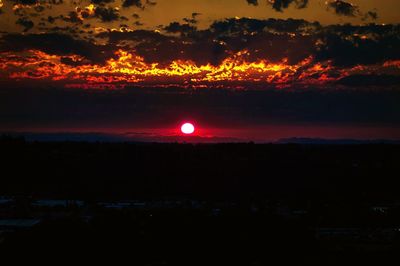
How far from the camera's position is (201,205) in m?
58.1

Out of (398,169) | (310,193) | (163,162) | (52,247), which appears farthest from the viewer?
(163,162)

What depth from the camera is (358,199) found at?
2680 inches

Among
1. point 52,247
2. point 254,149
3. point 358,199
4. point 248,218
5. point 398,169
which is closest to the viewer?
point 52,247

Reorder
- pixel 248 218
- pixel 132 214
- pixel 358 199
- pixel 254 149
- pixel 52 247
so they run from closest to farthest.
Result: pixel 52 247
pixel 248 218
pixel 132 214
pixel 358 199
pixel 254 149

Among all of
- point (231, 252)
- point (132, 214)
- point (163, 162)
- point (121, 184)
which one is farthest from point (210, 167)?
point (231, 252)

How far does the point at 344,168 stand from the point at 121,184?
102 feet

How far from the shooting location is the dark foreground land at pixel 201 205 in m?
32.7

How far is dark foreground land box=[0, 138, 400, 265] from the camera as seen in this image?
32688 mm

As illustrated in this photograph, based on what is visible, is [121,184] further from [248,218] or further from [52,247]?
[52,247]

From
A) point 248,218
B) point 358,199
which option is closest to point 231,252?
point 248,218

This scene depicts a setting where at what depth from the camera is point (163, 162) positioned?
324 feet

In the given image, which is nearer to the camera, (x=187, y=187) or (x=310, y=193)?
(x=310, y=193)

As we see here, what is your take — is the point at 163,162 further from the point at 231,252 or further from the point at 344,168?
the point at 231,252

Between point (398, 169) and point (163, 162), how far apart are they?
104ft
